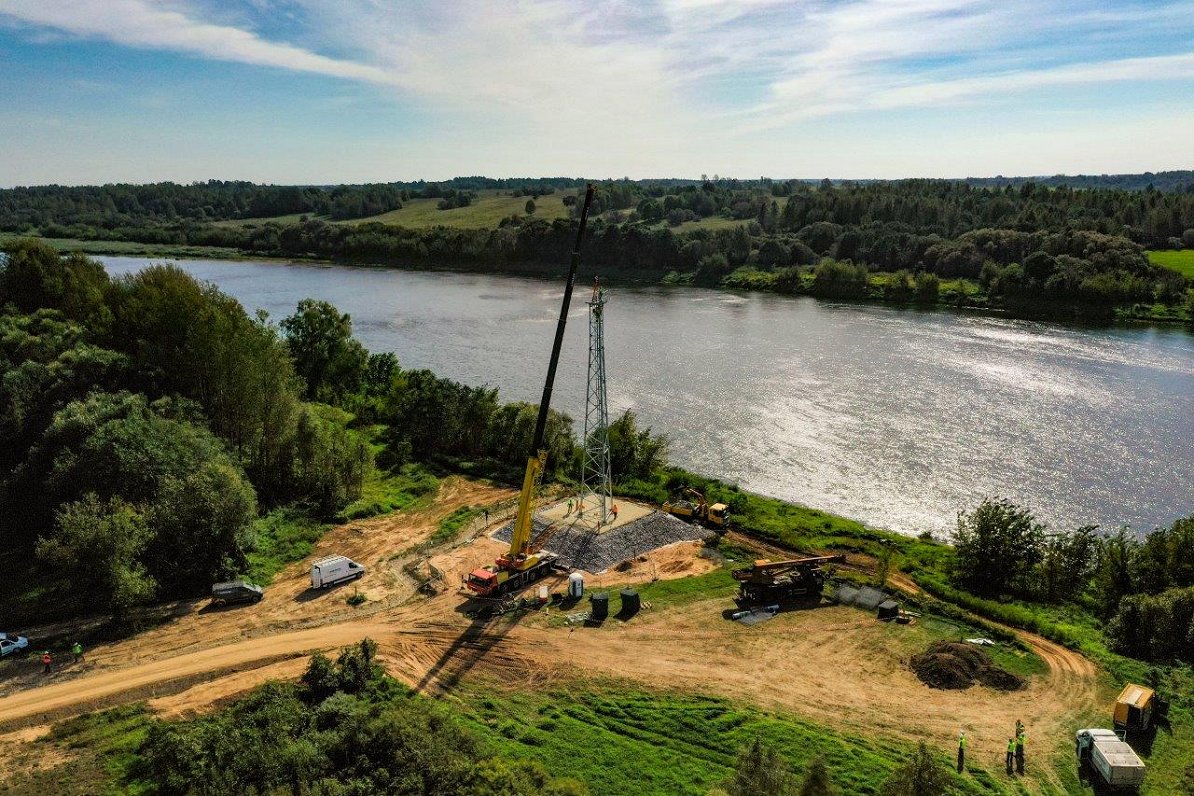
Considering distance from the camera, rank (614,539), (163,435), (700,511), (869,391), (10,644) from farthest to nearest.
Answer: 1. (869,391)
2. (700,511)
3. (614,539)
4. (163,435)
5. (10,644)

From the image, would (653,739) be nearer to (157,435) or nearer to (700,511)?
(700,511)

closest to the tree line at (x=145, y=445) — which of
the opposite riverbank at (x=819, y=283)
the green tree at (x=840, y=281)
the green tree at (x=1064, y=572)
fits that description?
the green tree at (x=1064, y=572)

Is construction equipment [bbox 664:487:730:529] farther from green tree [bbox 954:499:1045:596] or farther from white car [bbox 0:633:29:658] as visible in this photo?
white car [bbox 0:633:29:658]

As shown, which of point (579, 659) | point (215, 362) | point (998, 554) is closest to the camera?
point (579, 659)

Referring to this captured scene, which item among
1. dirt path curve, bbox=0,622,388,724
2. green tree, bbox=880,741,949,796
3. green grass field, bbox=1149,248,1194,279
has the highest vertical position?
green grass field, bbox=1149,248,1194,279

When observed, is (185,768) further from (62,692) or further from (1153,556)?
(1153,556)

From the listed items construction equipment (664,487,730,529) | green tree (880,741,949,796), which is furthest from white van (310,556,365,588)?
green tree (880,741,949,796)

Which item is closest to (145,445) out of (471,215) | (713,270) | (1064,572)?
(1064,572)
